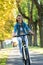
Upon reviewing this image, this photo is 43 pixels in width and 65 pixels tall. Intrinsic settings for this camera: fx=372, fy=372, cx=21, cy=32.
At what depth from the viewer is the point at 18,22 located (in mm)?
12492

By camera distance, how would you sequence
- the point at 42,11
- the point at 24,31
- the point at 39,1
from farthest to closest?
the point at 39,1 → the point at 42,11 → the point at 24,31

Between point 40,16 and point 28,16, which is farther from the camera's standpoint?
point 28,16

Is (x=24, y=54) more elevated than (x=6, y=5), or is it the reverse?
(x=6, y=5)

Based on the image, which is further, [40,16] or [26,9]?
[26,9]

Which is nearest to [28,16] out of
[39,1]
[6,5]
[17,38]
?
[39,1]

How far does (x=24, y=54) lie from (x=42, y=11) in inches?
1072

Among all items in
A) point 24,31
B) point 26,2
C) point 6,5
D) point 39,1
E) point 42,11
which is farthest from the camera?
point 26,2

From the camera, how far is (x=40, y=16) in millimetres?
39938

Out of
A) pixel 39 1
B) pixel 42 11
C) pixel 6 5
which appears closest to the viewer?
pixel 6 5

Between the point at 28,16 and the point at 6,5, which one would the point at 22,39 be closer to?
the point at 6,5

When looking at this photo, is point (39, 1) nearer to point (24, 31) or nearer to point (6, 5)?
point (6, 5)

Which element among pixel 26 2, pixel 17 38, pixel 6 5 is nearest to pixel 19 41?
pixel 17 38

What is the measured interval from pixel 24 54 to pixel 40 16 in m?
27.5

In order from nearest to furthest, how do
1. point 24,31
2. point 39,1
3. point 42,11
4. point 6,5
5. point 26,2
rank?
1. point 24,31
2. point 6,5
3. point 42,11
4. point 39,1
5. point 26,2
